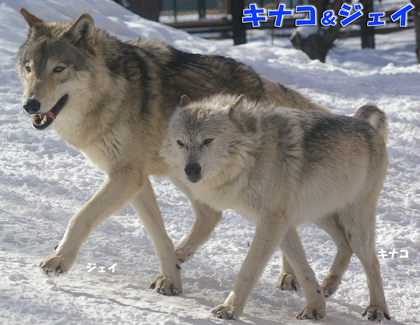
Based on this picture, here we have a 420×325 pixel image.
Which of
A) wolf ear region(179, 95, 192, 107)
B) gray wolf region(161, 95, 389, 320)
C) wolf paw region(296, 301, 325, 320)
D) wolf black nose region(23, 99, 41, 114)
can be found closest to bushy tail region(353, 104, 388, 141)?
gray wolf region(161, 95, 389, 320)

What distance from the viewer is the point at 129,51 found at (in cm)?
453

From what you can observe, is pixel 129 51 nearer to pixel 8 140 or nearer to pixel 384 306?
pixel 384 306

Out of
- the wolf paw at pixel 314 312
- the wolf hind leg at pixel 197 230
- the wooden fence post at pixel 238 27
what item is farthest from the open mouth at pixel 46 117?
the wooden fence post at pixel 238 27

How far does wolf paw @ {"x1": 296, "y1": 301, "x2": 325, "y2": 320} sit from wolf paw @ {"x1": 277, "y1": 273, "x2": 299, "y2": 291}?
708 millimetres

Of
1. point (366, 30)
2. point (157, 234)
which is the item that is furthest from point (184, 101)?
point (366, 30)

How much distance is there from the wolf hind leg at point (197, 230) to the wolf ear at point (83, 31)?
1432 mm

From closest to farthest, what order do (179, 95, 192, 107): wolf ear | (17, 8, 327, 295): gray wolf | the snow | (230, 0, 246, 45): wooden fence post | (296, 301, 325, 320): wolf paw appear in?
the snow → (17, 8, 327, 295): gray wolf → (296, 301, 325, 320): wolf paw → (179, 95, 192, 107): wolf ear → (230, 0, 246, 45): wooden fence post

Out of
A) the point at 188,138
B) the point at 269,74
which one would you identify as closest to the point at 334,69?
the point at 269,74

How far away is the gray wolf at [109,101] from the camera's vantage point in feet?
12.8

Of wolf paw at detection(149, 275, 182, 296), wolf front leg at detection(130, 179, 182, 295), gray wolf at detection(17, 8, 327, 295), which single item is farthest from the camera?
wolf front leg at detection(130, 179, 182, 295)

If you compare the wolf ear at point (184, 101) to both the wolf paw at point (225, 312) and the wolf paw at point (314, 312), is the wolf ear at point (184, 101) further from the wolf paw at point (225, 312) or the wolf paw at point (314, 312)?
the wolf paw at point (314, 312)

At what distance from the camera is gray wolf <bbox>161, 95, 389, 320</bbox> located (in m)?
3.79

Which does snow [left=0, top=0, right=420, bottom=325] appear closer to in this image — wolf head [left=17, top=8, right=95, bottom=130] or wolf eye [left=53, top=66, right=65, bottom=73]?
wolf head [left=17, top=8, right=95, bottom=130]

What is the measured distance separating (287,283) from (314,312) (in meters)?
0.76
